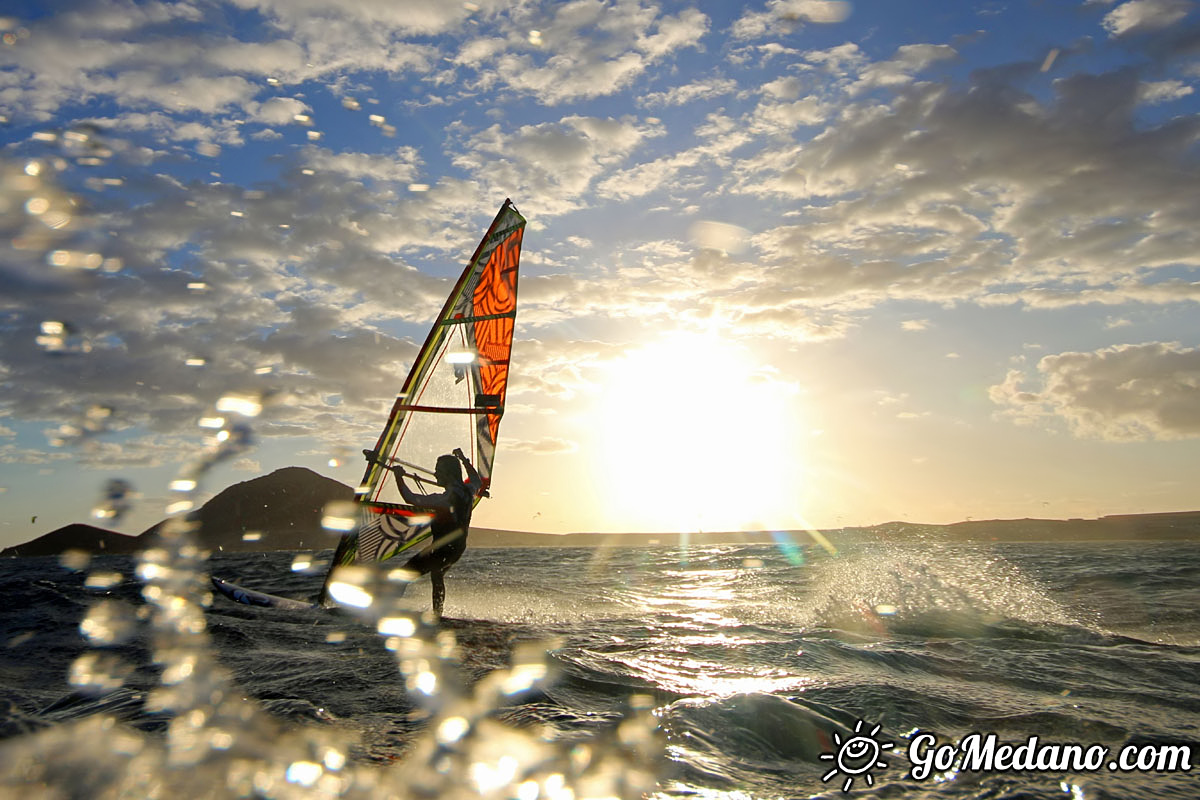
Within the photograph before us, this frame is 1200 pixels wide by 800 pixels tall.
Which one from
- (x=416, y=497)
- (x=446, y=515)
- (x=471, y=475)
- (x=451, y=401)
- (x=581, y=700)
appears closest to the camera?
(x=581, y=700)

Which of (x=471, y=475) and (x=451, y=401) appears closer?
(x=471, y=475)

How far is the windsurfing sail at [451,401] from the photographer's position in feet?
33.3

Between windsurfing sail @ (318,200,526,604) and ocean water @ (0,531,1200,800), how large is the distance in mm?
1378

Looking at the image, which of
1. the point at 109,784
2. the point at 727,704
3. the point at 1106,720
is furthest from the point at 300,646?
the point at 1106,720

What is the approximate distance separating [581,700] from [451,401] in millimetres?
6797

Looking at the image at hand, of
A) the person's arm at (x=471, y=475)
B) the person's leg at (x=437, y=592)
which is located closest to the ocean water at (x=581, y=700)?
the person's leg at (x=437, y=592)

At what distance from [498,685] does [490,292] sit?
763 cm

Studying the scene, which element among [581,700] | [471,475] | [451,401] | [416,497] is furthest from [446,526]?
[581,700]

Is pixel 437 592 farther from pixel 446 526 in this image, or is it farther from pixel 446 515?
pixel 446 515

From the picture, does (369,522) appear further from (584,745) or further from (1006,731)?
(1006,731)

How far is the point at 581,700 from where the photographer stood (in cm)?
523

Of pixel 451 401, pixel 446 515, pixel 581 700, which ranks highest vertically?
pixel 451 401

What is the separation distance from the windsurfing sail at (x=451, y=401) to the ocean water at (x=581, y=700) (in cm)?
138

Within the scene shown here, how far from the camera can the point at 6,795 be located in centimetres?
320
